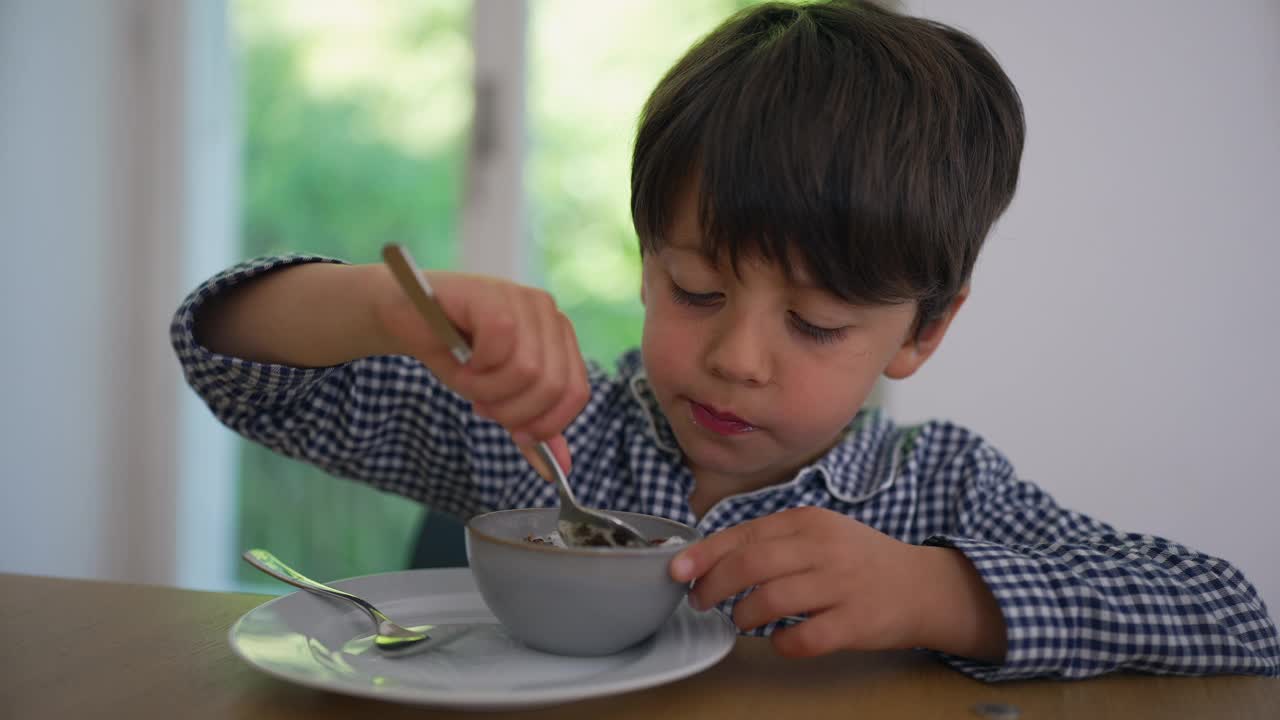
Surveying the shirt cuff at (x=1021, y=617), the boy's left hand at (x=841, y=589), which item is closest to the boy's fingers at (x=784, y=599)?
the boy's left hand at (x=841, y=589)

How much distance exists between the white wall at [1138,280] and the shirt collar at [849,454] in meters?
0.81

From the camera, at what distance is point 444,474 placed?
116 centimetres

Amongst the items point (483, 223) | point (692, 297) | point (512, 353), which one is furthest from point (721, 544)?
point (483, 223)

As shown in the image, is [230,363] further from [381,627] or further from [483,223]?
[483,223]

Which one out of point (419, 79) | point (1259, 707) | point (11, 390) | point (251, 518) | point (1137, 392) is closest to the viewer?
point (1259, 707)

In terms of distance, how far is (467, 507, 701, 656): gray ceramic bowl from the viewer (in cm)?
57

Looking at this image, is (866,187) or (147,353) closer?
(866,187)

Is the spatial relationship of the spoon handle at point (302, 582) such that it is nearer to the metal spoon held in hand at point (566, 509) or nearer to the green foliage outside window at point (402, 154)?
the metal spoon held in hand at point (566, 509)

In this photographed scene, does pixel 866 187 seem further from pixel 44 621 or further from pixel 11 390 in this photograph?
pixel 11 390

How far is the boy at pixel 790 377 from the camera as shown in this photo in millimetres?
681

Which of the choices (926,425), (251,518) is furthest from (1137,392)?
(251,518)

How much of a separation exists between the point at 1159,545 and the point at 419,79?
2034 millimetres

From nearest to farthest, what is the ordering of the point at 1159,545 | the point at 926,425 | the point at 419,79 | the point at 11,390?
1. the point at 1159,545
2. the point at 926,425
3. the point at 11,390
4. the point at 419,79

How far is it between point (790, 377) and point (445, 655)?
399 millimetres
